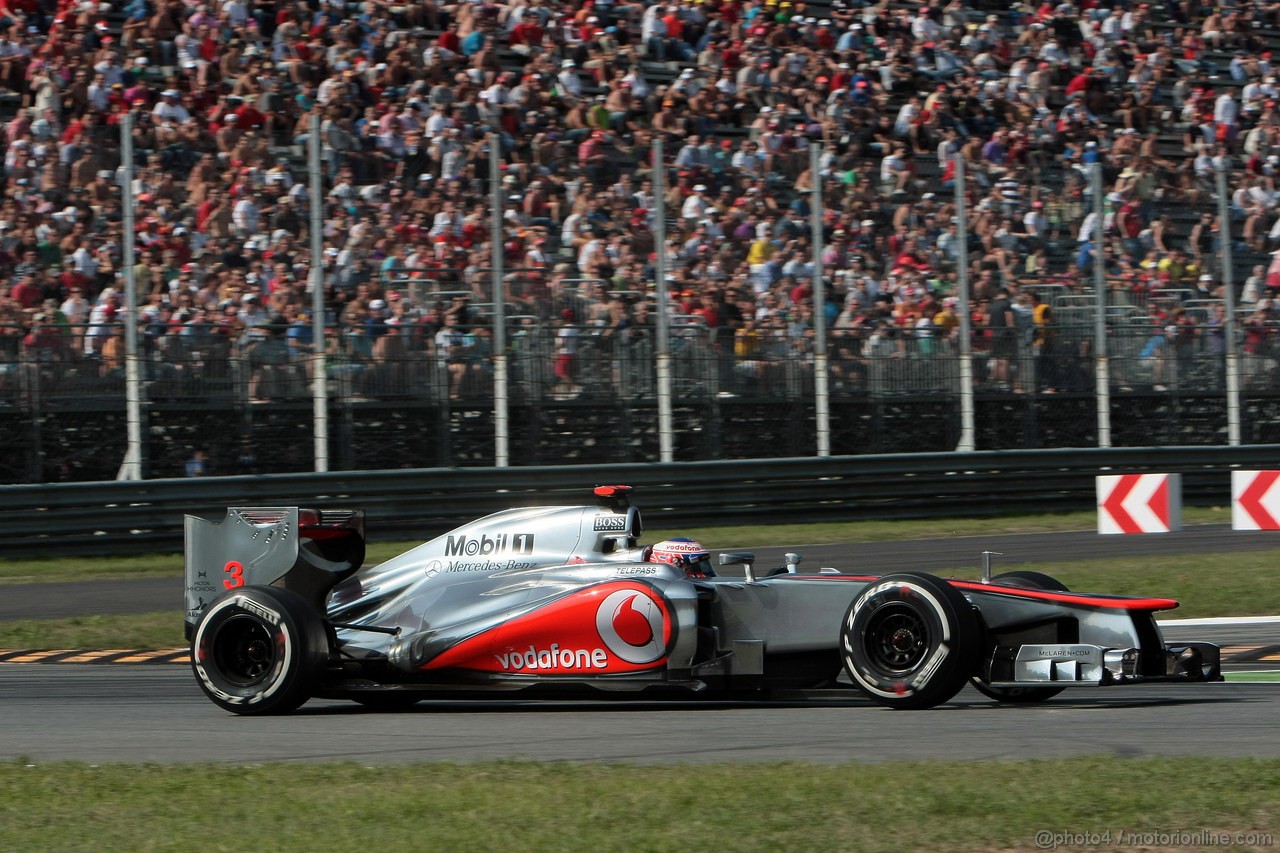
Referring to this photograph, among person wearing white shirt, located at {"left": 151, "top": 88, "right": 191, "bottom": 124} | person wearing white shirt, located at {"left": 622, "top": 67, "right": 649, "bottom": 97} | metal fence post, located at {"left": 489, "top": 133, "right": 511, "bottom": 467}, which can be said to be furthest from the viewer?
person wearing white shirt, located at {"left": 622, "top": 67, "right": 649, "bottom": 97}

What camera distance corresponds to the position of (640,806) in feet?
17.6

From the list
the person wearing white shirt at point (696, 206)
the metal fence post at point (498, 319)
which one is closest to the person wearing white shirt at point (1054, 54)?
the person wearing white shirt at point (696, 206)

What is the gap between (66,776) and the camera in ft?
20.7

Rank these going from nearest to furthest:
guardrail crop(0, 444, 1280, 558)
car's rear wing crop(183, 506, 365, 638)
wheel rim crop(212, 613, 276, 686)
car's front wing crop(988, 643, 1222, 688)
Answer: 1. car's front wing crop(988, 643, 1222, 688)
2. wheel rim crop(212, 613, 276, 686)
3. car's rear wing crop(183, 506, 365, 638)
4. guardrail crop(0, 444, 1280, 558)

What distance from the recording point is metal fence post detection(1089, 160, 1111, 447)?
60.4 feet

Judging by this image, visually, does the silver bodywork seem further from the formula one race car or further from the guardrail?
the guardrail

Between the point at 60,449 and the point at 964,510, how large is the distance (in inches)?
356

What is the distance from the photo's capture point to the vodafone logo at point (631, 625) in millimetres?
7688

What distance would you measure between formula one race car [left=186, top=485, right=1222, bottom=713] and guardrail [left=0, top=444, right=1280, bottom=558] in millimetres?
7323

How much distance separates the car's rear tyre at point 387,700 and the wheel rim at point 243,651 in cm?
46

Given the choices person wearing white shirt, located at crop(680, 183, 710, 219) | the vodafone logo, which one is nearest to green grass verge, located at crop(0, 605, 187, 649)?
the vodafone logo

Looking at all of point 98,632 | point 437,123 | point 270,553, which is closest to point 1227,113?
point 437,123

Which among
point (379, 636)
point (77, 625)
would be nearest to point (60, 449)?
point (77, 625)

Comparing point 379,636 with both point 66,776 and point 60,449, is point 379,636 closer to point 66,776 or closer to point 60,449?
point 66,776
